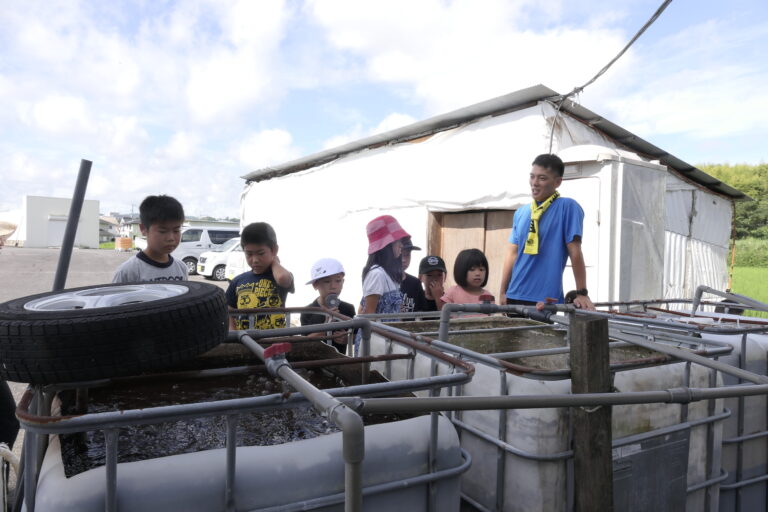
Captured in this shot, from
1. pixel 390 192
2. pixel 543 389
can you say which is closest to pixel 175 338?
pixel 543 389

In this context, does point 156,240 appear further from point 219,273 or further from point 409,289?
point 219,273

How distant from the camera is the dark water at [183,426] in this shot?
1362 millimetres

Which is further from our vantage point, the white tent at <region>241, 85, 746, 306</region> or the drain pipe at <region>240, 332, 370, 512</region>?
the white tent at <region>241, 85, 746, 306</region>

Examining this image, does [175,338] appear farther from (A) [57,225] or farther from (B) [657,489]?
(A) [57,225]

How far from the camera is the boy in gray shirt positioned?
2.85 m

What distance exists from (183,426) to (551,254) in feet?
8.64

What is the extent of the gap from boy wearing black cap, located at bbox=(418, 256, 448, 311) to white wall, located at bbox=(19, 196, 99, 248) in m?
60.3

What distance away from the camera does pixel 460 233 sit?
748cm

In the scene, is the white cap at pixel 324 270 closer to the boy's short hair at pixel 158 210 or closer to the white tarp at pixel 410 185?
the boy's short hair at pixel 158 210

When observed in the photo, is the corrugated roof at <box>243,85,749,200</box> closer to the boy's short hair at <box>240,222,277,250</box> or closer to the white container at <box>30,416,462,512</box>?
the boy's short hair at <box>240,222,277,250</box>

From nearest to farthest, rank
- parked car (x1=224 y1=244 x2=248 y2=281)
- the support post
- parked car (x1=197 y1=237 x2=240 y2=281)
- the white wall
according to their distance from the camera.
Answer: the support post
parked car (x1=224 y1=244 x2=248 y2=281)
parked car (x1=197 y1=237 x2=240 y2=281)
the white wall

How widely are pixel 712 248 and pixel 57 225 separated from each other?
67.3 meters

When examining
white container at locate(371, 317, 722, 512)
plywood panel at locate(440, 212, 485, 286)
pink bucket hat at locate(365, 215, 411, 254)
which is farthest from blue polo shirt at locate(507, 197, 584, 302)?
plywood panel at locate(440, 212, 485, 286)

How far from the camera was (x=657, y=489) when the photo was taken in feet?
5.39
